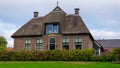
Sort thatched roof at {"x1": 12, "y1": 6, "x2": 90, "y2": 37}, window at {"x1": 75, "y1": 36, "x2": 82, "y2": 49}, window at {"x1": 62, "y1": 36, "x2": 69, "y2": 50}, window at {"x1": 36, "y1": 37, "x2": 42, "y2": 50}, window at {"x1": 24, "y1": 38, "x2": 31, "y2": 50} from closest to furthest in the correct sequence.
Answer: window at {"x1": 75, "y1": 36, "x2": 82, "y2": 49} → thatched roof at {"x1": 12, "y1": 6, "x2": 90, "y2": 37} → window at {"x1": 62, "y1": 36, "x2": 69, "y2": 50} → window at {"x1": 36, "y1": 37, "x2": 42, "y2": 50} → window at {"x1": 24, "y1": 38, "x2": 31, "y2": 50}

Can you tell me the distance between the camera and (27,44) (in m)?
46.7

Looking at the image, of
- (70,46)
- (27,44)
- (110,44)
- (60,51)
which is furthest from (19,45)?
(110,44)

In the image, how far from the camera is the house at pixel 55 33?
43969 mm

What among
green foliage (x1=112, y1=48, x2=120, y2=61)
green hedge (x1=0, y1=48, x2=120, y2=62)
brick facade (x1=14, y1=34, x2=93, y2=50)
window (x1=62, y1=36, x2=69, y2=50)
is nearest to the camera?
green foliage (x1=112, y1=48, x2=120, y2=61)

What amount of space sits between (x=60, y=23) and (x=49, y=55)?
30.7 feet

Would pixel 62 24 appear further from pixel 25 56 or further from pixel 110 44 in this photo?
pixel 110 44

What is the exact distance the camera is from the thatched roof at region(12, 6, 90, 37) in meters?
44.4

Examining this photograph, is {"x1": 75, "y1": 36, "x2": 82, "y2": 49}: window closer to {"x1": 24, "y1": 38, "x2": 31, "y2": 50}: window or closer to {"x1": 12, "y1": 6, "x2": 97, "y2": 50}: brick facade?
{"x1": 12, "y1": 6, "x2": 97, "y2": 50}: brick facade

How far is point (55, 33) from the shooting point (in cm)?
4484

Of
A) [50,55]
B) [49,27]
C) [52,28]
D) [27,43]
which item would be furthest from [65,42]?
[50,55]

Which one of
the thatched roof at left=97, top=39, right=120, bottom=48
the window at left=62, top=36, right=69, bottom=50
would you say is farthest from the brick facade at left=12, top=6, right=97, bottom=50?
the thatched roof at left=97, top=39, right=120, bottom=48

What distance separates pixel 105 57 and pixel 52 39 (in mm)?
12660

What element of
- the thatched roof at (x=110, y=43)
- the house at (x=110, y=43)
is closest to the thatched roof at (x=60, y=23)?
the house at (x=110, y=43)

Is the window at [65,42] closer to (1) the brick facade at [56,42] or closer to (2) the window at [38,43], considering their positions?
(1) the brick facade at [56,42]
